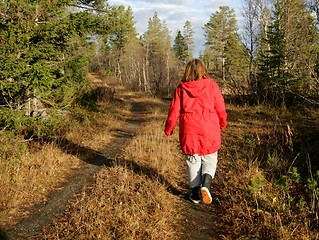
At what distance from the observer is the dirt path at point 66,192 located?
3533 millimetres

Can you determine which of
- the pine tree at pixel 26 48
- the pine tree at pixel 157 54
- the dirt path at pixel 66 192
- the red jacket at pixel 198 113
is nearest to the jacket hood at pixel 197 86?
the red jacket at pixel 198 113

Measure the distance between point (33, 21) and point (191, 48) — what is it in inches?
2286

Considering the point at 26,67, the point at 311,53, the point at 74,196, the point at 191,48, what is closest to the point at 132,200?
the point at 74,196

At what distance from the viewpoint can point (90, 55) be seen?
9438 millimetres

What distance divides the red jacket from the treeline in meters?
3.01

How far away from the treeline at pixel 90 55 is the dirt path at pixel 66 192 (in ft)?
4.72

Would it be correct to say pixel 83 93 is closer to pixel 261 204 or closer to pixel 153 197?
pixel 153 197

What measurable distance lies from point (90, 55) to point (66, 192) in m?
5.83

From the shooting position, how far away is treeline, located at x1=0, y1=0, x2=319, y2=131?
6.01 meters

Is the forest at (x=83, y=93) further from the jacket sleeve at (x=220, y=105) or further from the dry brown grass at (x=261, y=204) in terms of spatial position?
the jacket sleeve at (x=220, y=105)

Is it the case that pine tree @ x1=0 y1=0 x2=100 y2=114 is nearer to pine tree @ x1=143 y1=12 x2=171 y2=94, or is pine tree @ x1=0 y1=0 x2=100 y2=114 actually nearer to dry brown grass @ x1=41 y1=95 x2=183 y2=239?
dry brown grass @ x1=41 y1=95 x2=183 y2=239

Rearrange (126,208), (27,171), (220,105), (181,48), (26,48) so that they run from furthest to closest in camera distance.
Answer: (181,48)
(26,48)
(27,171)
(220,105)
(126,208)

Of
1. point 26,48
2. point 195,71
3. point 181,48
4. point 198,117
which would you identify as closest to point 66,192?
point 198,117

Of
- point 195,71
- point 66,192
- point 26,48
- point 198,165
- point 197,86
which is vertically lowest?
point 66,192
